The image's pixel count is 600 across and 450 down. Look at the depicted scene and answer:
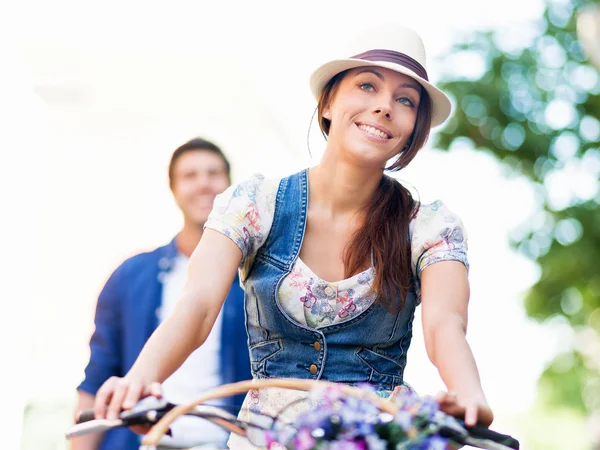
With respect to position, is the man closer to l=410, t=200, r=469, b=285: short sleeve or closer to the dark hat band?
l=410, t=200, r=469, b=285: short sleeve

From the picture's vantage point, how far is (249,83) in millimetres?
9031

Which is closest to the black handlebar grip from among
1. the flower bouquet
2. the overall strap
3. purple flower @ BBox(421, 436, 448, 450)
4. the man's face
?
the flower bouquet

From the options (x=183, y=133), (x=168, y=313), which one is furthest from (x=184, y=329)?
(x=183, y=133)

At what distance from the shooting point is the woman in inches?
83.3

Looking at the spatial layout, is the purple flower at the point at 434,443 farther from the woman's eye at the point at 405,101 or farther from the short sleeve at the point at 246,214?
the woman's eye at the point at 405,101

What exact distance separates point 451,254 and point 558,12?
9.01 meters

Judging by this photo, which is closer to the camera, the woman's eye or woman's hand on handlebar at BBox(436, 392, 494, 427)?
woman's hand on handlebar at BBox(436, 392, 494, 427)

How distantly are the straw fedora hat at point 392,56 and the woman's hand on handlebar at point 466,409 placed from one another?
0.93 m

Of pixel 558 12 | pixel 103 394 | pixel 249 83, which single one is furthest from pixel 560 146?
pixel 103 394

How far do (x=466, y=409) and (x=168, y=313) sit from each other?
6.87 ft

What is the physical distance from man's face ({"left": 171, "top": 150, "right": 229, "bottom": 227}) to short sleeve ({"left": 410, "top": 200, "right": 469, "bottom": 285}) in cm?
160

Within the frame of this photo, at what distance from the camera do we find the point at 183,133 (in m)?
9.30

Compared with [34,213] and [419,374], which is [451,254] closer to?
[34,213]

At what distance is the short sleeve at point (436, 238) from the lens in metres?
2.13
